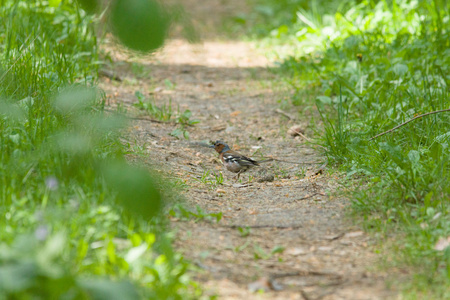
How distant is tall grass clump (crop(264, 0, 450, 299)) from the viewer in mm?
3299

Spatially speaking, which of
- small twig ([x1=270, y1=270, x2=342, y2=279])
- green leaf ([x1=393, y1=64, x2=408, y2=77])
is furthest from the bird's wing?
green leaf ([x1=393, y1=64, x2=408, y2=77])

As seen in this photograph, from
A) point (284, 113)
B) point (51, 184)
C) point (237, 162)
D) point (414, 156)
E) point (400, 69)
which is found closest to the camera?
point (51, 184)

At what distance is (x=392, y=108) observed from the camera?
16.9 ft

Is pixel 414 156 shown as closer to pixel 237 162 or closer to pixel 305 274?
pixel 305 274

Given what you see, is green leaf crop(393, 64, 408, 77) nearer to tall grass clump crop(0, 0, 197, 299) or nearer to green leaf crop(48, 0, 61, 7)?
tall grass clump crop(0, 0, 197, 299)

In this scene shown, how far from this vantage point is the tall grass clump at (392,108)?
10.8ft

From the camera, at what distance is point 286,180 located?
4.68 meters

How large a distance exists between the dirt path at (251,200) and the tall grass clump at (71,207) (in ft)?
1.12

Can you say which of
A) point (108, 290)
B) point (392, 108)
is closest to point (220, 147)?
point (392, 108)

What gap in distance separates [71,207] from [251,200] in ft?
5.35

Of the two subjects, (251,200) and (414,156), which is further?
(251,200)

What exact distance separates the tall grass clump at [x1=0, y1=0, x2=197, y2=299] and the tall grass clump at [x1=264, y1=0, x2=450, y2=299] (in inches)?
54.5

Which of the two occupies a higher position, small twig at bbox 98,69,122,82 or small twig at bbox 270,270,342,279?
small twig at bbox 98,69,122,82

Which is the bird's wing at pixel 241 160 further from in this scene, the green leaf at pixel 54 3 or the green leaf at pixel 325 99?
the green leaf at pixel 54 3
